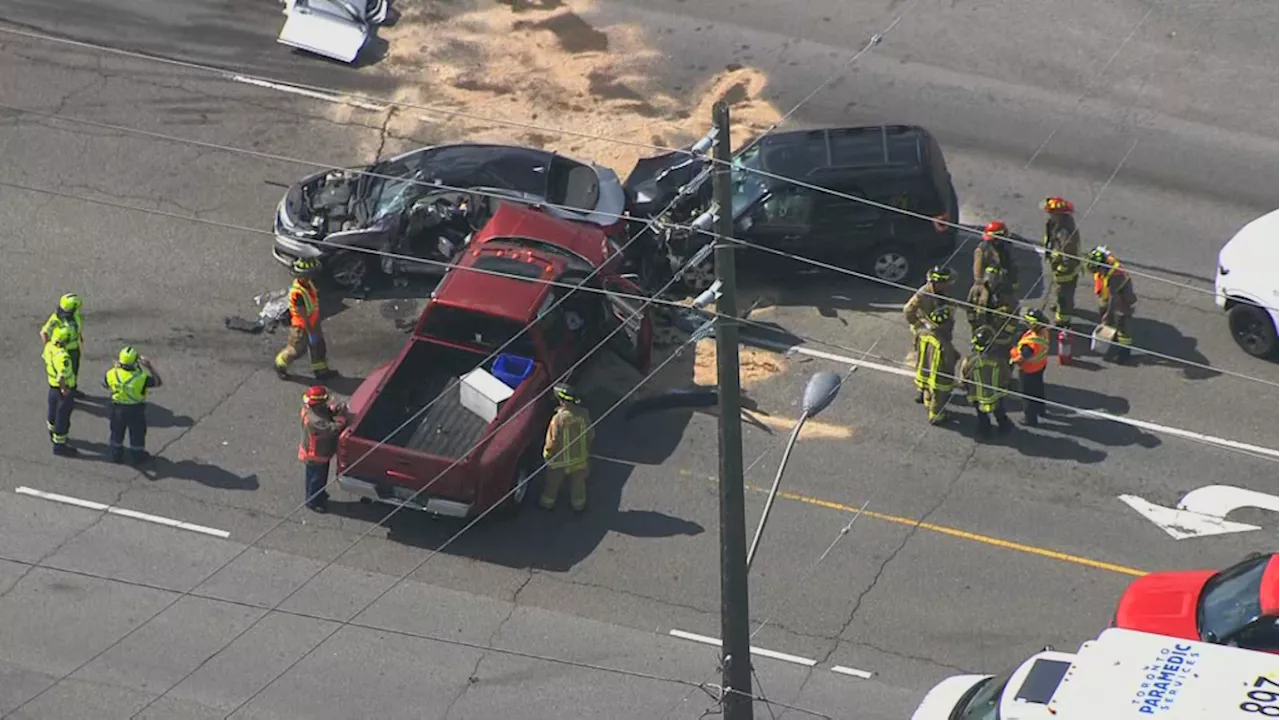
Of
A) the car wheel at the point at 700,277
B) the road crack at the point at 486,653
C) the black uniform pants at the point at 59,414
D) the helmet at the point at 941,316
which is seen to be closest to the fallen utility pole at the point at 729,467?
the road crack at the point at 486,653

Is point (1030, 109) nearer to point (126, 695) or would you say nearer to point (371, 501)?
point (371, 501)

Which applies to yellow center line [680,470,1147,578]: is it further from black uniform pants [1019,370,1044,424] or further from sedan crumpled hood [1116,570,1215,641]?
black uniform pants [1019,370,1044,424]

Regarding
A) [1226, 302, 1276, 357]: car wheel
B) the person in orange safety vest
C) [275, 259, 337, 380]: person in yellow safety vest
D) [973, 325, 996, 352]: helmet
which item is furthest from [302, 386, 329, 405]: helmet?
[1226, 302, 1276, 357]: car wheel

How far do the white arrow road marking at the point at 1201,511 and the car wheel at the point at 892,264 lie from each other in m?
4.13

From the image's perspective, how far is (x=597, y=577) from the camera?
18.3 metres

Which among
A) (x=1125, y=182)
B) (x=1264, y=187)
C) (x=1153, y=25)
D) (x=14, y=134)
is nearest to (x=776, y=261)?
(x=1125, y=182)

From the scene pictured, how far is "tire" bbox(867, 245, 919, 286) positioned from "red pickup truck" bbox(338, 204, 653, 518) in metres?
2.90

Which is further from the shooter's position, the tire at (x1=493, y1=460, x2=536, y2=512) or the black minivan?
the black minivan

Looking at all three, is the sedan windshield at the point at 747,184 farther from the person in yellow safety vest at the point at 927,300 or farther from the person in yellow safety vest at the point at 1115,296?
the person in yellow safety vest at the point at 1115,296

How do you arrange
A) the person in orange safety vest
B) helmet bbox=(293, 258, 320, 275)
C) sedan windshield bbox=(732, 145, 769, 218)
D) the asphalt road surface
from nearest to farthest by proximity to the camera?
the asphalt road surface, the person in orange safety vest, helmet bbox=(293, 258, 320, 275), sedan windshield bbox=(732, 145, 769, 218)

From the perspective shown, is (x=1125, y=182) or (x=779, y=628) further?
(x=1125, y=182)

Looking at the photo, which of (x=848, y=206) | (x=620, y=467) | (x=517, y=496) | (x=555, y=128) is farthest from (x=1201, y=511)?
(x=555, y=128)

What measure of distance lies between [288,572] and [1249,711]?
9064 millimetres

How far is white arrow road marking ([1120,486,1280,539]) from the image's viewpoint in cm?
1858
